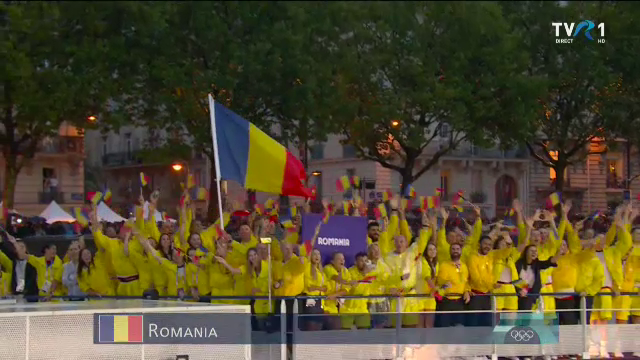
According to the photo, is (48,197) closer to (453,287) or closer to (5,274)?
(5,274)

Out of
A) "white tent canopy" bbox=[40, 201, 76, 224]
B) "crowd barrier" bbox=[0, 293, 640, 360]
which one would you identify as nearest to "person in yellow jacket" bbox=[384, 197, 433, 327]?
"crowd barrier" bbox=[0, 293, 640, 360]

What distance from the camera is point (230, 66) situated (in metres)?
30.9

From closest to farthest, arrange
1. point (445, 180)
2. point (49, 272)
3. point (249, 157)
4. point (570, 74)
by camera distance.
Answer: point (249, 157) → point (49, 272) → point (570, 74) → point (445, 180)

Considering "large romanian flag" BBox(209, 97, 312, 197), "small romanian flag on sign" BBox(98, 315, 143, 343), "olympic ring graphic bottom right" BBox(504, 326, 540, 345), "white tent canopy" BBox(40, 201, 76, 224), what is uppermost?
"large romanian flag" BBox(209, 97, 312, 197)

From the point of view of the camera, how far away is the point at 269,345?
13.8 metres

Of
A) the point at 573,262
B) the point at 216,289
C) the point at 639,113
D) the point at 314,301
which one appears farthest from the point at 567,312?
the point at 639,113

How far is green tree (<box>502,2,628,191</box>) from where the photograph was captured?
1422 inches

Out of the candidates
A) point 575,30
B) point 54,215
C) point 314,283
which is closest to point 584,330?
point 314,283

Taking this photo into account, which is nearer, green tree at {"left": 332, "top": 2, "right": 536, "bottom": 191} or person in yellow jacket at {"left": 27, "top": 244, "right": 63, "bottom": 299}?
person in yellow jacket at {"left": 27, "top": 244, "right": 63, "bottom": 299}

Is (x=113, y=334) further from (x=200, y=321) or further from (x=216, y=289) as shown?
(x=216, y=289)

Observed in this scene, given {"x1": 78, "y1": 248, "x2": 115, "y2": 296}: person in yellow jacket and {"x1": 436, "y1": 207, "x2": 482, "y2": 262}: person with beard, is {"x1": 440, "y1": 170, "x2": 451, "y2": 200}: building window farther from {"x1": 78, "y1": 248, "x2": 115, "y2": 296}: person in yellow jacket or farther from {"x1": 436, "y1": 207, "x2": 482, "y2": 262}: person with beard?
{"x1": 78, "y1": 248, "x2": 115, "y2": 296}: person in yellow jacket

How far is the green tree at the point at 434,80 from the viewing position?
34062 millimetres

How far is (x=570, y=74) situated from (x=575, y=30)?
4.91 feet

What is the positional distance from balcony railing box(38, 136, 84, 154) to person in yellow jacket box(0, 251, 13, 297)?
43.0 meters
